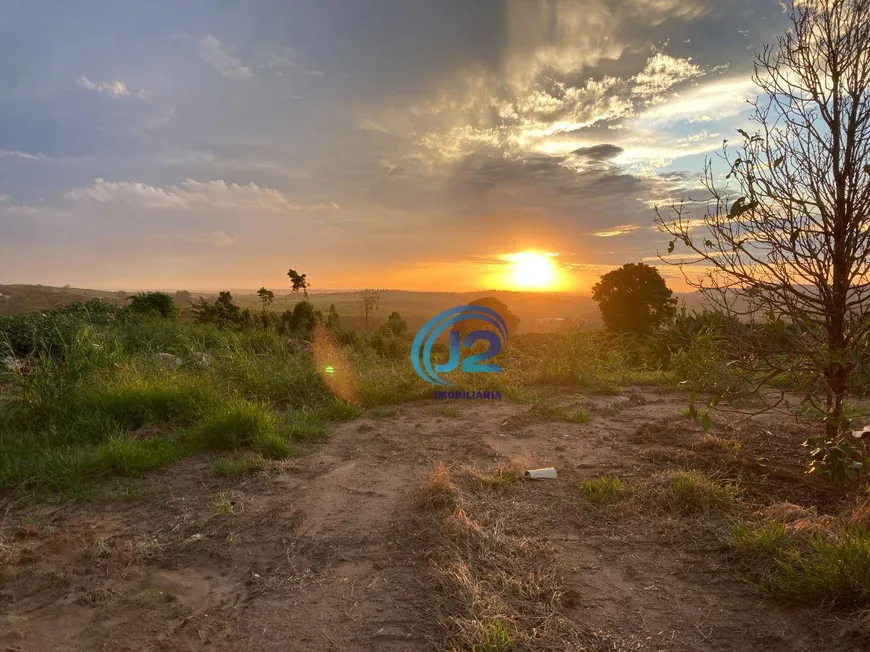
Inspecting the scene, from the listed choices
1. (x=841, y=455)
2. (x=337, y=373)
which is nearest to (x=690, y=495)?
(x=841, y=455)

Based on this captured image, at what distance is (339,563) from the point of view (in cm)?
264

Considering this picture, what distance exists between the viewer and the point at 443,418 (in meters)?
5.54

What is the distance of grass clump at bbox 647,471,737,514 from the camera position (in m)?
3.05

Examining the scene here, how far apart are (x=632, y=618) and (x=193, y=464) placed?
3454mm

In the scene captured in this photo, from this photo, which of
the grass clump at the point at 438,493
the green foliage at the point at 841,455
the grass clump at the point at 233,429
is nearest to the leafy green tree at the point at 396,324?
the grass clump at the point at 233,429

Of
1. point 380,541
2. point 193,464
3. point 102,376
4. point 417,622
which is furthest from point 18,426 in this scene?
point 417,622

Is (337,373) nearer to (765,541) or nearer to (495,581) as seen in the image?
(495,581)

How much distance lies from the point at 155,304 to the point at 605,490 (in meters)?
12.2

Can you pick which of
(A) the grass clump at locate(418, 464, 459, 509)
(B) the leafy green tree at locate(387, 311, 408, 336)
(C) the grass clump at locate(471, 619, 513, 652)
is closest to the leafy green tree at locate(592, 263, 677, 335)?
(B) the leafy green tree at locate(387, 311, 408, 336)

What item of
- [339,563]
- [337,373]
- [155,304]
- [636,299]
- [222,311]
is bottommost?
[339,563]

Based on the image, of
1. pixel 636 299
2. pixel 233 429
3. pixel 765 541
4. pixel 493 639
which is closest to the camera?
pixel 493 639

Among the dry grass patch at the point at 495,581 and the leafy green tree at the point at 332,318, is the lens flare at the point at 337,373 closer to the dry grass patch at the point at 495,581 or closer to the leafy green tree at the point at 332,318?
the dry grass patch at the point at 495,581

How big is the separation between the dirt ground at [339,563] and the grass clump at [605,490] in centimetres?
11

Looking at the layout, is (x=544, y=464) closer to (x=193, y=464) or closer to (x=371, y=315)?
(x=193, y=464)
